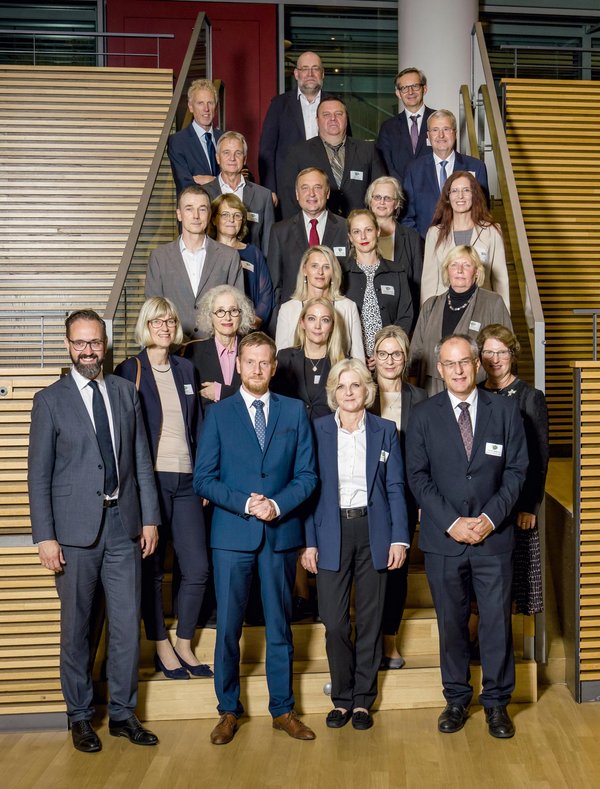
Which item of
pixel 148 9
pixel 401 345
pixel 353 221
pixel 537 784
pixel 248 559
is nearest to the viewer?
pixel 537 784

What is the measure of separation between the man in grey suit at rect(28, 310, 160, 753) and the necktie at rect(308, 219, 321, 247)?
1.72 metres

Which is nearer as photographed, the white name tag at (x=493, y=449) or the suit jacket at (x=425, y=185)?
the white name tag at (x=493, y=449)

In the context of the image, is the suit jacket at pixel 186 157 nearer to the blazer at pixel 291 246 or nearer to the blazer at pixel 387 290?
the blazer at pixel 291 246

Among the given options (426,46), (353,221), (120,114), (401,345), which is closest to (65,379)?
(401,345)

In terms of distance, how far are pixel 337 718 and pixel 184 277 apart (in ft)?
7.67

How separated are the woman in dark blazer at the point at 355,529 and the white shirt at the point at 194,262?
3.81ft

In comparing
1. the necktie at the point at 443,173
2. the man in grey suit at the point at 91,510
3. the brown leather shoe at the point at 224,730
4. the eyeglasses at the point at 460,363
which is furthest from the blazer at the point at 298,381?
the necktie at the point at 443,173

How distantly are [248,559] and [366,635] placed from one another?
654 mm

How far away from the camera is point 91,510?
4.41 metres

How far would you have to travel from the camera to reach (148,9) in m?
10.6

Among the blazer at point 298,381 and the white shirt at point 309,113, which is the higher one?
the white shirt at point 309,113

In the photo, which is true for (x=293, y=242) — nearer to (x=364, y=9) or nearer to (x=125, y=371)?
(x=125, y=371)

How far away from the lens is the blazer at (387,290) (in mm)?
5516

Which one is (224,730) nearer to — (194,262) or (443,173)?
(194,262)
